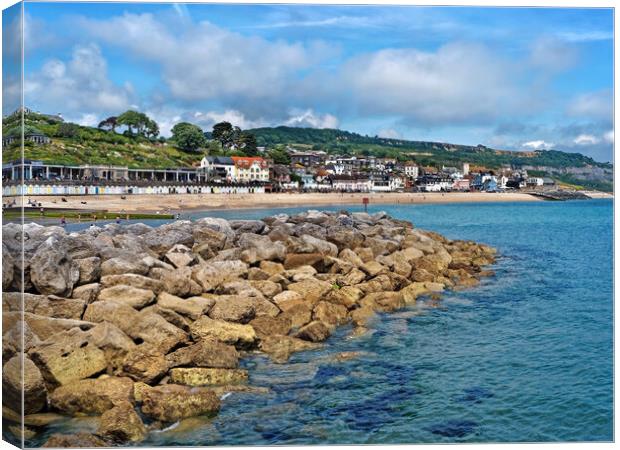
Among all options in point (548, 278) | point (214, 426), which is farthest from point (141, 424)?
point (548, 278)

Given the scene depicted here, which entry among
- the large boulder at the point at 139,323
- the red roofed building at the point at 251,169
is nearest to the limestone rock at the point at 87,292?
the large boulder at the point at 139,323

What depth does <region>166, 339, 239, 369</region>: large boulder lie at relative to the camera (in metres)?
8.59

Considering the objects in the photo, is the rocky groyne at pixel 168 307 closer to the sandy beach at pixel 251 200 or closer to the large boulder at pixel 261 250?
the large boulder at pixel 261 250

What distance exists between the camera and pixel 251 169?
33281 millimetres

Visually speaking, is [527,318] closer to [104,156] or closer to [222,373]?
[222,373]

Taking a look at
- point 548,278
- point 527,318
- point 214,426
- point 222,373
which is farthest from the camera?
point 548,278

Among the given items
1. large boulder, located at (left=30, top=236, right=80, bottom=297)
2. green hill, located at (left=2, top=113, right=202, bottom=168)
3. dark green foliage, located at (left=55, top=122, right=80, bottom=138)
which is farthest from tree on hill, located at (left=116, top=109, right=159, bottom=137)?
green hill, located at (left=2, top=113, right=202, bottom=168)

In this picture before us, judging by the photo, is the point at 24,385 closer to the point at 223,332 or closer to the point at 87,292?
the point at 87,292

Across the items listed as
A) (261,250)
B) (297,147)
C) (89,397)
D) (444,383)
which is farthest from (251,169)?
(89,397)

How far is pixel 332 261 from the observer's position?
15234 millimetres

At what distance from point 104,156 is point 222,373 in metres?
40.3

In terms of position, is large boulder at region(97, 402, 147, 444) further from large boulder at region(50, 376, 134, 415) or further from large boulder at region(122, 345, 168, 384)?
large boulder at region(122, 345, 168, 384)

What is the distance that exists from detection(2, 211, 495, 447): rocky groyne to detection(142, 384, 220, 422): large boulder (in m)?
0.01

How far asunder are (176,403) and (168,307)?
10.4ft
